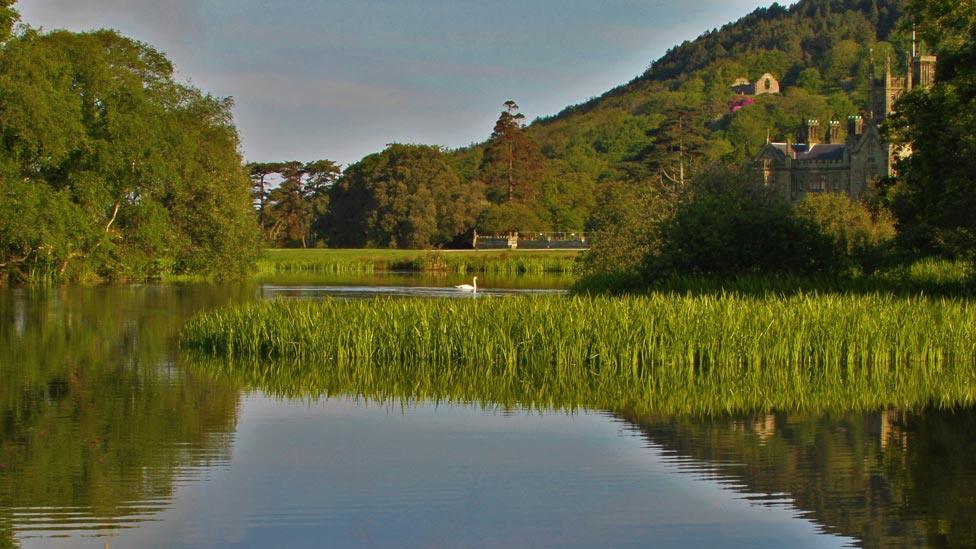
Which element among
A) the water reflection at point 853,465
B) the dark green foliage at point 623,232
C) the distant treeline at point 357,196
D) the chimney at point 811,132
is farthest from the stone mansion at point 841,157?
the water reflection at point 853,465

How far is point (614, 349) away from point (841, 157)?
85.6m

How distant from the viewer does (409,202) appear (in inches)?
3433

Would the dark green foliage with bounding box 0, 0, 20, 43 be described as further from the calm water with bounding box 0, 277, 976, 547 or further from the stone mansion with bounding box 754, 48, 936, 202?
the stone mansion with bounding box 754, 48, 936, 202

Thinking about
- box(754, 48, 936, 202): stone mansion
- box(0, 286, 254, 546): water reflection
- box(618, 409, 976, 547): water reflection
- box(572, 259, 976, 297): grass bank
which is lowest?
box(618, 409, 976, 547): water reflection

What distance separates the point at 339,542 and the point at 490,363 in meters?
10.8

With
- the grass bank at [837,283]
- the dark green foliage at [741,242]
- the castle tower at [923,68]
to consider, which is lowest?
the grass bank at [837,283]

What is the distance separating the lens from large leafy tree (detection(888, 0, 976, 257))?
90.8 ft

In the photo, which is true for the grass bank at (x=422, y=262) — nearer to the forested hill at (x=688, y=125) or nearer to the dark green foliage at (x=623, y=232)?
the forested hill at (x=688, y=125)

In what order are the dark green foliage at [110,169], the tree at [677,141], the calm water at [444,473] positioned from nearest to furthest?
the calm water at [444,473] < the dark green foliage at [110,169] < the tree at [677,141]

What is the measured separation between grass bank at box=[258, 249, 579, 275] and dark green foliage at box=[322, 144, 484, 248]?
1007cm

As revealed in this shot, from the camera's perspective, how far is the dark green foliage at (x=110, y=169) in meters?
41.5

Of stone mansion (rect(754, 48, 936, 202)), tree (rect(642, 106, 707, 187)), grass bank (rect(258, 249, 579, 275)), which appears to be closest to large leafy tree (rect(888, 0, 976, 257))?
grass bank (rect(258, 249, 579, 275))

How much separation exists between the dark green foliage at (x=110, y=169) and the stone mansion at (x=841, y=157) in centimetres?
5432

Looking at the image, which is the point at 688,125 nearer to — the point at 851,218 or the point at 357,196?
the point at 357,196
